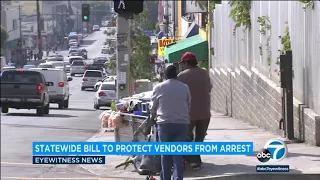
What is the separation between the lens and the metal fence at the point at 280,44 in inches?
558

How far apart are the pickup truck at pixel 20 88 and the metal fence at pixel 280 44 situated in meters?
5.99

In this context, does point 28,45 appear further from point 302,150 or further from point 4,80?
point 302,150

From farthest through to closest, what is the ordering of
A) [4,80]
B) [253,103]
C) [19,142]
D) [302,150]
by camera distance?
[4,80], [253,103], [19,142], [302,150]

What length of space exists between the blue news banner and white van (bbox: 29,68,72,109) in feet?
49.4

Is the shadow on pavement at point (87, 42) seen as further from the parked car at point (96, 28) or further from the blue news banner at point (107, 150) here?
the blue news banner at point (107, 150)

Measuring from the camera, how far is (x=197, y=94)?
12086 mm

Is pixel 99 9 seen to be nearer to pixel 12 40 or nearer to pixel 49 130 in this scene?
pixel 12 40

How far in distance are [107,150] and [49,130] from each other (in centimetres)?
1122

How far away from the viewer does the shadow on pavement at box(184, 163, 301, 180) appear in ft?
37.8

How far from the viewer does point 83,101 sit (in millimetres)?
35500

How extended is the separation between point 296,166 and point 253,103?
8.54 metres

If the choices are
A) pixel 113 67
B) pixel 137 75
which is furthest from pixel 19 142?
pixel 137 75

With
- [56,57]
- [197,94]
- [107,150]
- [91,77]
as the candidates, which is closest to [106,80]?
[91,77]

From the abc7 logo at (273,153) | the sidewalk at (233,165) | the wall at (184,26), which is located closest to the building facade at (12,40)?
the wall at (184,26)
